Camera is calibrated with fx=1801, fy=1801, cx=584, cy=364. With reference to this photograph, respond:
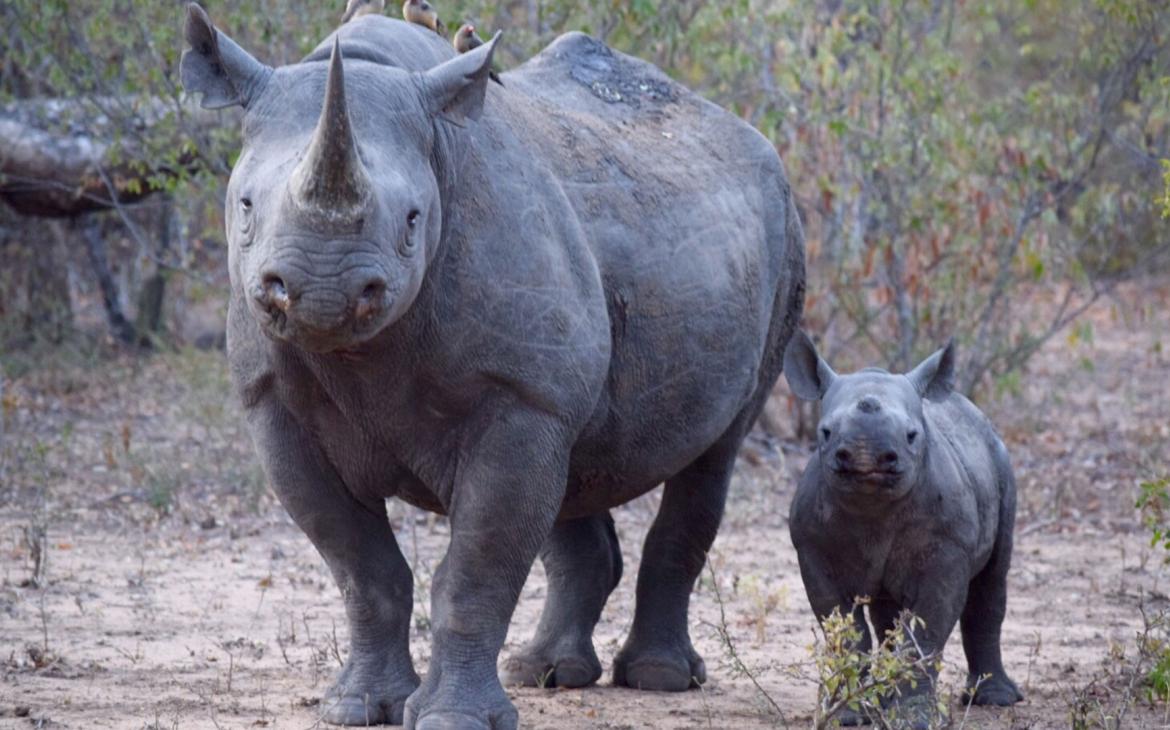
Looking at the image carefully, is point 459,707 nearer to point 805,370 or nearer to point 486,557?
point 486,557

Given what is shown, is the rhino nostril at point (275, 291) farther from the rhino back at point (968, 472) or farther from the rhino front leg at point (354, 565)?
the rhino back at point (968, 472)

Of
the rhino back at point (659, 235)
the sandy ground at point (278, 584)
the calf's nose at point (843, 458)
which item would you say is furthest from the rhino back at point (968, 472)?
the rhino back at point (659, 235)

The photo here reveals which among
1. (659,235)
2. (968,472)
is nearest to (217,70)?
(659,235)

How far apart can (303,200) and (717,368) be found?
2.26m

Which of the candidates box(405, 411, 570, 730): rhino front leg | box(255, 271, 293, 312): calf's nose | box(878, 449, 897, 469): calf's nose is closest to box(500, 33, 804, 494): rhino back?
box(405, 411, 570, 730): rhino front leg

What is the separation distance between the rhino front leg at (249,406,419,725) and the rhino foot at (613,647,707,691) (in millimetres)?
1192

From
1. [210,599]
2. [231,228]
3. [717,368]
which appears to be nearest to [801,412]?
[210,599]

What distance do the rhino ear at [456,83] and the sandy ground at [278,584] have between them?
1.78 metres

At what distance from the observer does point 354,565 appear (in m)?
5.40

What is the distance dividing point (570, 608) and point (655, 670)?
1.26 feet

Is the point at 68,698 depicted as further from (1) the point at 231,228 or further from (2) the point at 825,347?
(2) the point at 825,347

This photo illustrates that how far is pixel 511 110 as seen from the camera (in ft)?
18.0

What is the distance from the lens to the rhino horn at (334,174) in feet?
13.3

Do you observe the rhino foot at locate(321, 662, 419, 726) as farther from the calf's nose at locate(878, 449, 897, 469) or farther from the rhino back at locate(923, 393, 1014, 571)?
the rhino back at locate(923, 393, 1014, 571)
